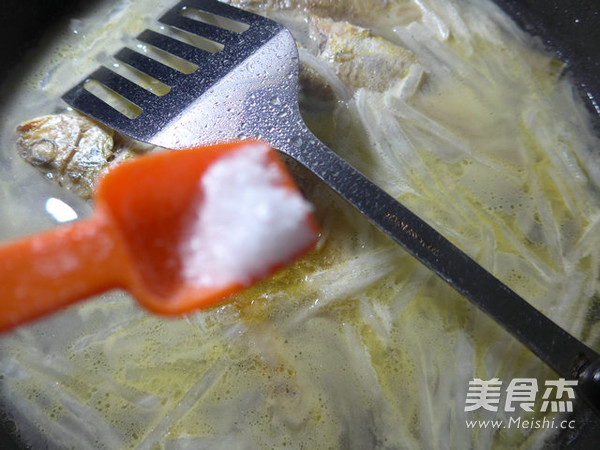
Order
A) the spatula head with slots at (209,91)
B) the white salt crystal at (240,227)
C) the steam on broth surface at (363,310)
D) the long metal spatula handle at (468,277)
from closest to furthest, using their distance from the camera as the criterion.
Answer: the white salt crystal at (240,227) < the long metal spatula handle at (468,277) < the steam on broth surface at (363,310) < the spatula head with slots at (209,91)

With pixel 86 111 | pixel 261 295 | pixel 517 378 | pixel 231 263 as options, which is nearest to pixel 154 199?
pixel 231 263

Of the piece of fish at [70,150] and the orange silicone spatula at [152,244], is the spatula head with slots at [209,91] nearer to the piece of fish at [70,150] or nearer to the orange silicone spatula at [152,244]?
the piece of fish at [70,150]

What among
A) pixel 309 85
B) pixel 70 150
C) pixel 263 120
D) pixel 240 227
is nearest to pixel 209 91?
pixel 263 120

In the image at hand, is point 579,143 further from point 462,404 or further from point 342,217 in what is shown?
point 462,404

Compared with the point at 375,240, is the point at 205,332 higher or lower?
lower

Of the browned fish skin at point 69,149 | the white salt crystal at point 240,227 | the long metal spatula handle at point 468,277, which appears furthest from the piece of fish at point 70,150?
the white salt crystal at point 240,227

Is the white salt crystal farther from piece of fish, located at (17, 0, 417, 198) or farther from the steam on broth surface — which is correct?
piece of fish, located at (17, 0, 417, 198)
